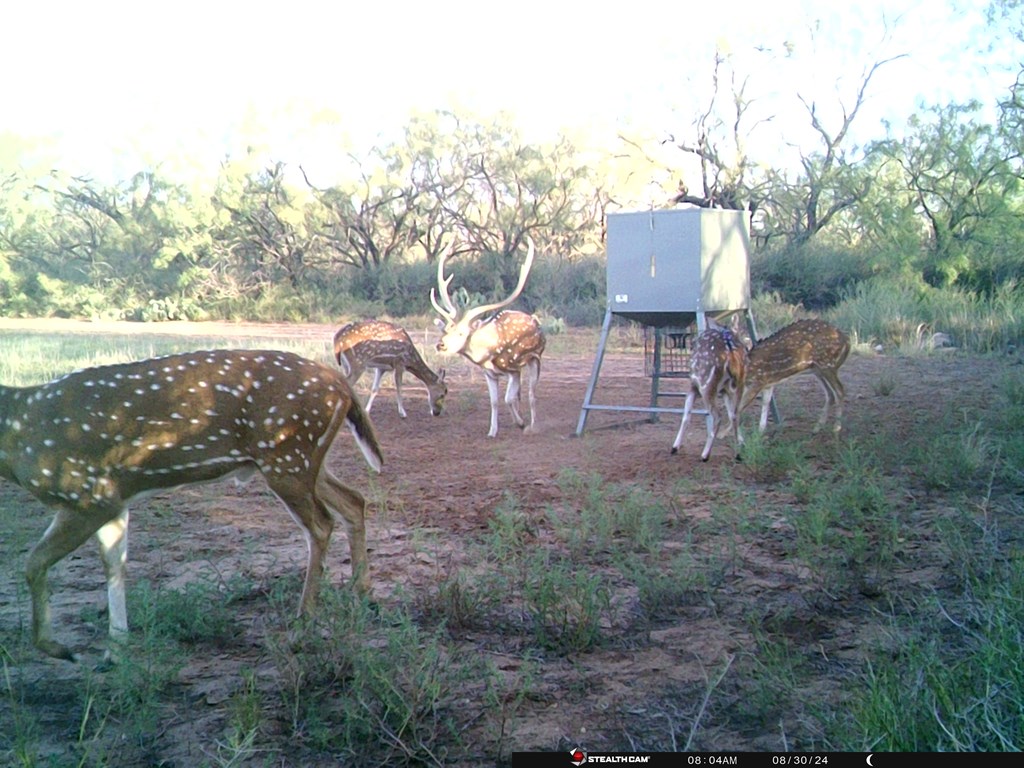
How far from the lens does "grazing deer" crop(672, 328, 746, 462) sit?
1016 centimetres

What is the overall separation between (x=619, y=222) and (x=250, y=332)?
1685cm

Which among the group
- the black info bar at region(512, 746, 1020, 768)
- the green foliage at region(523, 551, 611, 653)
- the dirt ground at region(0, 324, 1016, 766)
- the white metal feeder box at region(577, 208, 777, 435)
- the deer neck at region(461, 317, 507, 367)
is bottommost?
the dirt ground at region(0, 324, 1016, 766)

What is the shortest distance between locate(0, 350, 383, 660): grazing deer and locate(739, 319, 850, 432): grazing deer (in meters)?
6.17

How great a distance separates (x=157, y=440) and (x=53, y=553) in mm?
743

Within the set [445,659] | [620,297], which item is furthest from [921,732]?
[620,297]

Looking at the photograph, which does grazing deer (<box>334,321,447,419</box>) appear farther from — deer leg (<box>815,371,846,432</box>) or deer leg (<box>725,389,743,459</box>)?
deer leg (<box>815,371,846,432</box>)

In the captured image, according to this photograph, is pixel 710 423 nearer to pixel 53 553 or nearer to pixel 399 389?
pixel 399 389

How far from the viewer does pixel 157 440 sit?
5543mm

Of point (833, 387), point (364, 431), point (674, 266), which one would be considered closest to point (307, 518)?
point (364, 431)

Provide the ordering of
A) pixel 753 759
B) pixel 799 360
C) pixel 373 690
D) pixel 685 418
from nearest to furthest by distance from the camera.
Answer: pixel 753 759, pixel 373 690, pixel 685 418, pixel 799 360

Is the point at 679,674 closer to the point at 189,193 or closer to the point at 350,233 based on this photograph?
the point at 350,233

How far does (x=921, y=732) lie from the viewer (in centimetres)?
341

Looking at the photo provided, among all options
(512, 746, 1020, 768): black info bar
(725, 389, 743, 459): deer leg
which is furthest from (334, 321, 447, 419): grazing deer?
(512, 746, 1020, 768): black info bar

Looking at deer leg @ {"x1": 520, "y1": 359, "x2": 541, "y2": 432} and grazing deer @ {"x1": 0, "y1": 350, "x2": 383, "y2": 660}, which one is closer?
grazing deer @ {"x1": 0, "y1": 350, "x2": 383, "y2": 660}
